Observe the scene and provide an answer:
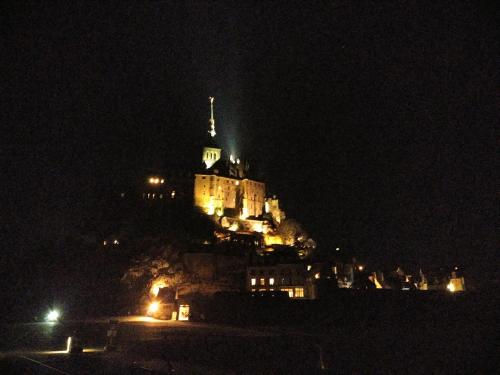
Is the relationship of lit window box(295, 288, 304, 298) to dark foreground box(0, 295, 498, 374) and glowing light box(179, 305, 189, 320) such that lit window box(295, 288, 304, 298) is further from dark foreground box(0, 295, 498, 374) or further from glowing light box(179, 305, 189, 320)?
glowing light box(179, 305, 189, 320)

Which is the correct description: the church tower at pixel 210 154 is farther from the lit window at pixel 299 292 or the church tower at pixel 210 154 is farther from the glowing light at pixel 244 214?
the lit window at pixel 299 292

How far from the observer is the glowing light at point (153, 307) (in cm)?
4569

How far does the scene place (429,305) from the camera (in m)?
58.7

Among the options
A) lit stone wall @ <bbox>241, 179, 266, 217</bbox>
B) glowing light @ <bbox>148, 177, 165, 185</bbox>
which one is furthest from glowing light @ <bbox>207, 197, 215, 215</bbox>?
glowing light @ <bbox>148, 177, 165, 185</bbox>

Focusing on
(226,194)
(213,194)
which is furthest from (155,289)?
(226,194)

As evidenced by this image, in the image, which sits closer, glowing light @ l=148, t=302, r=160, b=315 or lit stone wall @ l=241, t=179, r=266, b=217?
glowing light @ l=148, t=302, r=160, b=315

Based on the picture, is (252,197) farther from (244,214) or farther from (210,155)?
(210,155)

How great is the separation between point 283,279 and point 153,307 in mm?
16290

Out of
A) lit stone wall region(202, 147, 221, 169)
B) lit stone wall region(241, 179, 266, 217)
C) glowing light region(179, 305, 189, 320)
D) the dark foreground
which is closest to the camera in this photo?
the dark foreground

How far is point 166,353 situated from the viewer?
25672mm

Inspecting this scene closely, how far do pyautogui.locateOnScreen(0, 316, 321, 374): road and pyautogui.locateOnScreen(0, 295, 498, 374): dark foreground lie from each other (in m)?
0.06

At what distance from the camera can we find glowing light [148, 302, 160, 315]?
150ft

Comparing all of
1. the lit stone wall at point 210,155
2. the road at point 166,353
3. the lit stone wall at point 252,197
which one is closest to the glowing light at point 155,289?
the road at point 166,353

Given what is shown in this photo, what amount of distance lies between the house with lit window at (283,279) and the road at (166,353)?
63.0 ft
